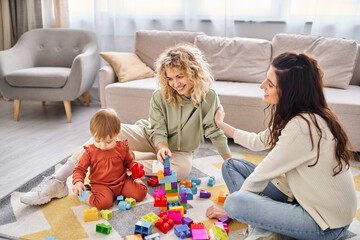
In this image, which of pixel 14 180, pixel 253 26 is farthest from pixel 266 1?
pixel 14 180

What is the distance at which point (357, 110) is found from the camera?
2.48 metres

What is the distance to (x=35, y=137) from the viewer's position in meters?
2.94

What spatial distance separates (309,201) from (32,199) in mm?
1350

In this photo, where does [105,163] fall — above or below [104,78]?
below

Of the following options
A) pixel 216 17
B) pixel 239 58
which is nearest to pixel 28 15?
pixel 216 17

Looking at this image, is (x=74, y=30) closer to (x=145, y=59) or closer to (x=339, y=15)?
(x=145, y=59)

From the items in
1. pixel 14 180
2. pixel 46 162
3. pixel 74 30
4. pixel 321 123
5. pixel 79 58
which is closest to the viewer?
pixel 321 123

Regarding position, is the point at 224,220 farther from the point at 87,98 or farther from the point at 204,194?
the point at 87,98

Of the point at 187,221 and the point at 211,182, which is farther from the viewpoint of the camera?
the point at 211,182

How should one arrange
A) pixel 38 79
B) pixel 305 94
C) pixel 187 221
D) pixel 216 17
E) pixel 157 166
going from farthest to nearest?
pixel 216 17 → pixel 38 79 → pixel 157 166 → pixel 187 221 → pixel 305 94

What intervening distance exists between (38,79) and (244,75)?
1.91m

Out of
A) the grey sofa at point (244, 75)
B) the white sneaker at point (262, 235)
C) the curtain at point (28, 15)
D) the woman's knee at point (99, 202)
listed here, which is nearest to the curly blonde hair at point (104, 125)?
the woman's knee at point (99, 202)

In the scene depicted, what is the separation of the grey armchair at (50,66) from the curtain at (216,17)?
30cm

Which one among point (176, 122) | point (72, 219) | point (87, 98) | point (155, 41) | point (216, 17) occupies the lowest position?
point (72, 219)
